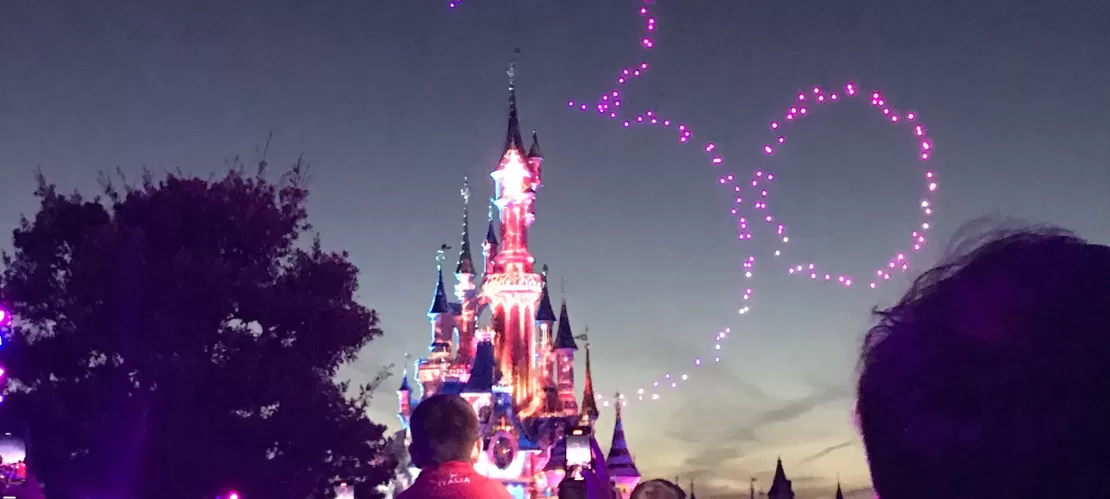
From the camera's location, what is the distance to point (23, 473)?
24.9 feet

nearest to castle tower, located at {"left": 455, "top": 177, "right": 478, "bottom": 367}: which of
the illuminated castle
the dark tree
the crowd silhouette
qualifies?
the illuminated castle

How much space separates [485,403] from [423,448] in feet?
120

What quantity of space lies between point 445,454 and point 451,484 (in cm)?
20

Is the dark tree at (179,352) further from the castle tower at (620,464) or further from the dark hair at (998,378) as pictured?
the castle tower at (620,464)

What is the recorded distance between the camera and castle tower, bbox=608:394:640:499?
3644cm

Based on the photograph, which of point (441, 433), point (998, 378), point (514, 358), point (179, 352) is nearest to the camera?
point (998, 378)

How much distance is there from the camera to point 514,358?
1745 inches

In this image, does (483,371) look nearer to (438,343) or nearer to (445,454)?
(438,343)

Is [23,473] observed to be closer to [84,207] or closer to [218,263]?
[218,263]

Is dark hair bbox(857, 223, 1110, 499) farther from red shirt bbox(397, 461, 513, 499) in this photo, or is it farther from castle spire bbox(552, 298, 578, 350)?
castle spire bbox(552, 298, 578, 350)

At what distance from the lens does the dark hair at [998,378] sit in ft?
3.47

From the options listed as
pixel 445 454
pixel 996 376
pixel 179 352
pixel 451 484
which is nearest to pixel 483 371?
pixel 179 352

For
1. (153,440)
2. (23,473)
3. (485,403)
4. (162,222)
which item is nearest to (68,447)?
(153,440)

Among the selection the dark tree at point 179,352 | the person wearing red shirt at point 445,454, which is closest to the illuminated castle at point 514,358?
the dark tree at point 179,352
